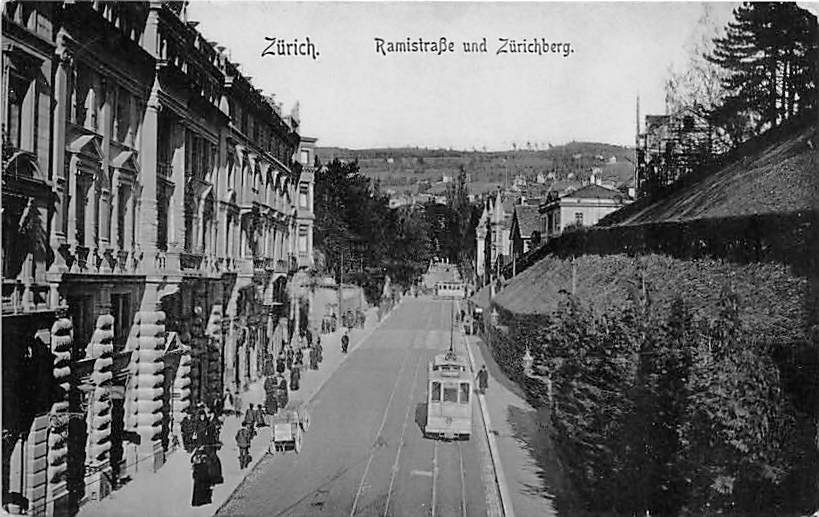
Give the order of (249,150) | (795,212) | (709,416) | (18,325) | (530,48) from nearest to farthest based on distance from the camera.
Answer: (709,416)
(18,325)
(795,212)
(530,48)
(249,150)

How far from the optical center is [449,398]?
1324 cm

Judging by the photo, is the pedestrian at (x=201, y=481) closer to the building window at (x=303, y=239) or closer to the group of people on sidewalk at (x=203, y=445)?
the group of people on sidewalk at (x=203, y=445)

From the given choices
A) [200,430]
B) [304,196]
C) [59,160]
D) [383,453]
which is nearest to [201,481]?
[200,430]

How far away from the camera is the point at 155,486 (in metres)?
10.5

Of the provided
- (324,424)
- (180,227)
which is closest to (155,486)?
(324,424)

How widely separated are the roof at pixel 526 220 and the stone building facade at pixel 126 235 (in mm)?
3910

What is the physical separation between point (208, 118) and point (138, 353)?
414 centimetres

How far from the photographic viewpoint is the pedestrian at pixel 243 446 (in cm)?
1150

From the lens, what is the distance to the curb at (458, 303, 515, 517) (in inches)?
406

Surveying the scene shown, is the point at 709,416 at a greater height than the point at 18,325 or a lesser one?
lesser

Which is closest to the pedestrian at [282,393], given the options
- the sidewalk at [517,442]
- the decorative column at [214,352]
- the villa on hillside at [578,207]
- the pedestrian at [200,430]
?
the decorative column at [214,352]

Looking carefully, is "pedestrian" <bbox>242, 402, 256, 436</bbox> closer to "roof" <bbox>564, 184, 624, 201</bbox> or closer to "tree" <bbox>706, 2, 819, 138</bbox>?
"roof" <bbox>564, 184, 624, 201</bbox>

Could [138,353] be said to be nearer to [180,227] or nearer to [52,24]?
[180,227]

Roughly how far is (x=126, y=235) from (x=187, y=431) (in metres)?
3.26
